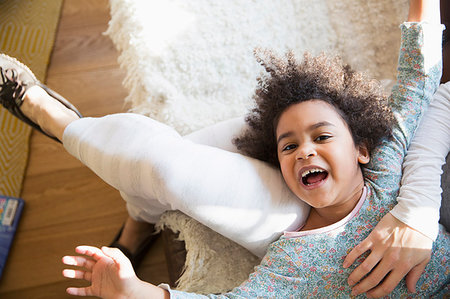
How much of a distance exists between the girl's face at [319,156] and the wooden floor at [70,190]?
0.60 meters

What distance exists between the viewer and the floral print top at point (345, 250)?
2.59ft

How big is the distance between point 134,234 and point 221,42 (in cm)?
59

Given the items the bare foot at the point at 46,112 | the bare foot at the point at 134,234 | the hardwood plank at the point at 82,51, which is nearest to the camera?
the bare foot at the point at 46,112

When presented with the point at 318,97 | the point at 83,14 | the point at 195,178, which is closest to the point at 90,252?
the point at 195,178

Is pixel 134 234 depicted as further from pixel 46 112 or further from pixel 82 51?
pixel 82 51

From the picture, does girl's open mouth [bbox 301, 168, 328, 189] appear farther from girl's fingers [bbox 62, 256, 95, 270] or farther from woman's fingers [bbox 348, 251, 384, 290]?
girl's fingers [bbox 62, 256, 95, 270]

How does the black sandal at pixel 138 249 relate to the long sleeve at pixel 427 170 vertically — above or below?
below

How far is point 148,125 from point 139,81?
25cm

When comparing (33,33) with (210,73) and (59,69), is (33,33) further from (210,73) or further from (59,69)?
(210,73)

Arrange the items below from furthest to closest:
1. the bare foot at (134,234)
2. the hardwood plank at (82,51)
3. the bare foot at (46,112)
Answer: the hardwood plank at (82,51), the bare foot at (134,234), the bare foot at (46,112)

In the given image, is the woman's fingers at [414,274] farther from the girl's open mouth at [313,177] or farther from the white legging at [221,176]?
the girl's open mouth at [313,177]

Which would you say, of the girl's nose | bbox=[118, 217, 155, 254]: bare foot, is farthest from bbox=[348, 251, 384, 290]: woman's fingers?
bbox=[118, 217, 155, 254]: bare foot

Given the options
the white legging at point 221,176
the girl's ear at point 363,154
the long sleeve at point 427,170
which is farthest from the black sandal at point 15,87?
the long sleeve at point 427,170

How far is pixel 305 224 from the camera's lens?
89 centimetres
